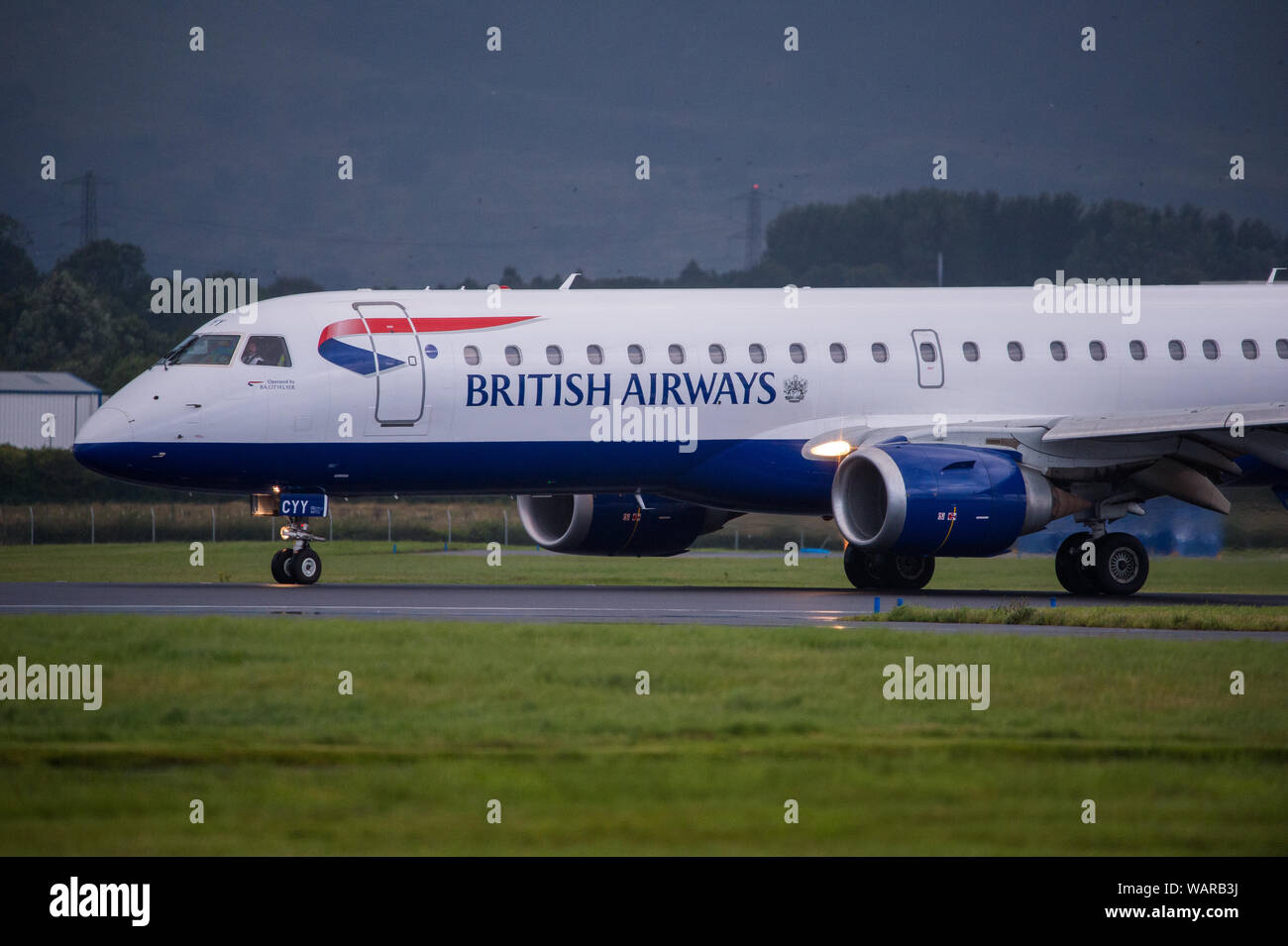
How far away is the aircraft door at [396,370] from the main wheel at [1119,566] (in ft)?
33.1

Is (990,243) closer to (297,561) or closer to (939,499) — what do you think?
(939,499)

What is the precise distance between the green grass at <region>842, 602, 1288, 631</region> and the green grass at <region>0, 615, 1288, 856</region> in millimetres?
2755

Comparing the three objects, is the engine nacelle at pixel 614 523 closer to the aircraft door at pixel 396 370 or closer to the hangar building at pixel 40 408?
the aircraft door at pixel 396 370

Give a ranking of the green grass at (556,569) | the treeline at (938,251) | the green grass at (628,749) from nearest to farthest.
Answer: the green grass at (628,749) → the green grass at (556,569) → the treeline at (938,251)

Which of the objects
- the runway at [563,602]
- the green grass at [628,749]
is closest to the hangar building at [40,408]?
the runway at [563,602]

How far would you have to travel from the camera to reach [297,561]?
24.3 meters

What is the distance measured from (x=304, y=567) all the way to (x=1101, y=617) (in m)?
11.1

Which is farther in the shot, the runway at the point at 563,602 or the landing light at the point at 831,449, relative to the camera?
the landing light at the point at 831,449

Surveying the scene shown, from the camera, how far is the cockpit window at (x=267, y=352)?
2339 centimetres

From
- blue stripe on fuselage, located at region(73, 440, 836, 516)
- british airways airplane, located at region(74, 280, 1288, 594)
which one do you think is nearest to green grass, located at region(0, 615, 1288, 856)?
blue stripe on fuselage, located at region(73, 440, 836, 516)

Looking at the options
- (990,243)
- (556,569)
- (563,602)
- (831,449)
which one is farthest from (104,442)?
(990,243)

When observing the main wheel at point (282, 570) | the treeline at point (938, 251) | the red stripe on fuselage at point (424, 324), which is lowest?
the main wheel at point (282, 570)

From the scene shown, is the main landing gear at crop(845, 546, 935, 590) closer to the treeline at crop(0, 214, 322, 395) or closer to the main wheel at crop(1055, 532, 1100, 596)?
the main wheel at crop(1055, 532, 1100, 596)

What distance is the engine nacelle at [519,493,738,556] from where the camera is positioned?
89.4ft
